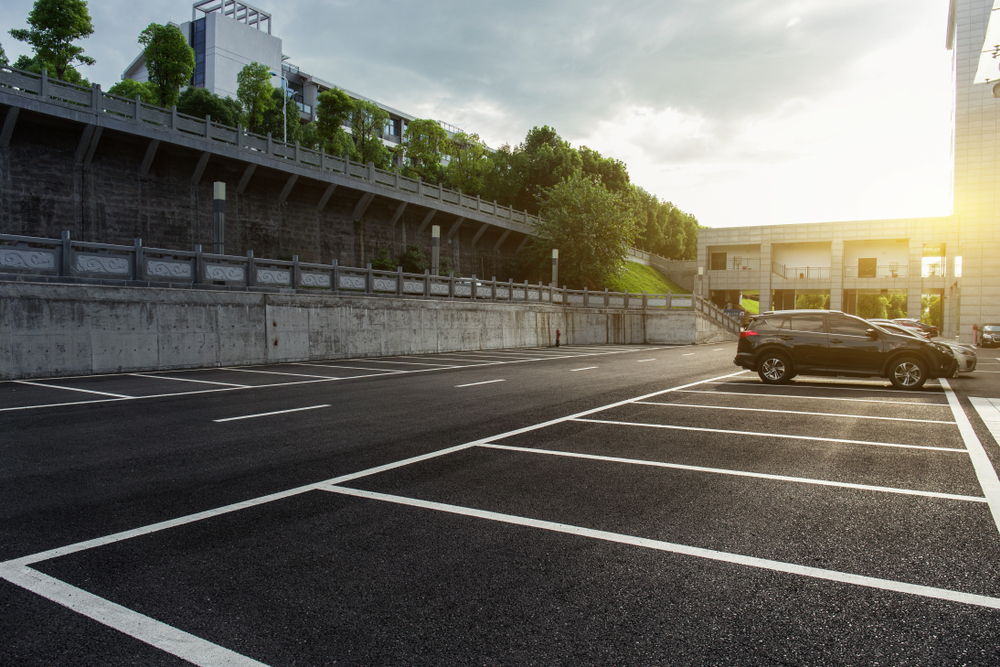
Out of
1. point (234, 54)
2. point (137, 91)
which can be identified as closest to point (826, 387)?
point (137, 91)

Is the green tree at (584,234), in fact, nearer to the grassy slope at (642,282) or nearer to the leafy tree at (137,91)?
the grassy slope at (642,282)

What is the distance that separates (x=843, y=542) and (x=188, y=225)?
1229 inches

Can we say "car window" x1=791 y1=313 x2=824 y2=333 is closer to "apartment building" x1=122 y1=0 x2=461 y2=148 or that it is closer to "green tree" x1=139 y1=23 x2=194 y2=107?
"green tree" x1=139 y1=23 x2=194 y2=107

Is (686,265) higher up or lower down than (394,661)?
higher up

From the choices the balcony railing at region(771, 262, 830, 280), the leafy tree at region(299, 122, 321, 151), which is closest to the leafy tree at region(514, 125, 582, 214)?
the leafy tree at region(299, 122, 321, 151)

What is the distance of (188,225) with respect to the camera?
1151 inches

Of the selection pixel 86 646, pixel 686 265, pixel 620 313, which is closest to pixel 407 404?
pixel 86 646

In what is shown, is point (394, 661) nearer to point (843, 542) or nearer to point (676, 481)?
point (843, 542)

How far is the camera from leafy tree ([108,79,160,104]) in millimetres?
50781

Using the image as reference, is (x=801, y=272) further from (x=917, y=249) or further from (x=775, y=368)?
(x=775, y=368)

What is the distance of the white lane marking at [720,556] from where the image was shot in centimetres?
Answer: 314

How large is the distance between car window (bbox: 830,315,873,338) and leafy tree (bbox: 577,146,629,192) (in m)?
52.2

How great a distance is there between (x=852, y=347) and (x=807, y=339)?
2.86ft

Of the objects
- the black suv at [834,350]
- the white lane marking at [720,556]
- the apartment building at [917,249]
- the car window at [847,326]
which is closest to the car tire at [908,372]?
the black suv at [834,350]
